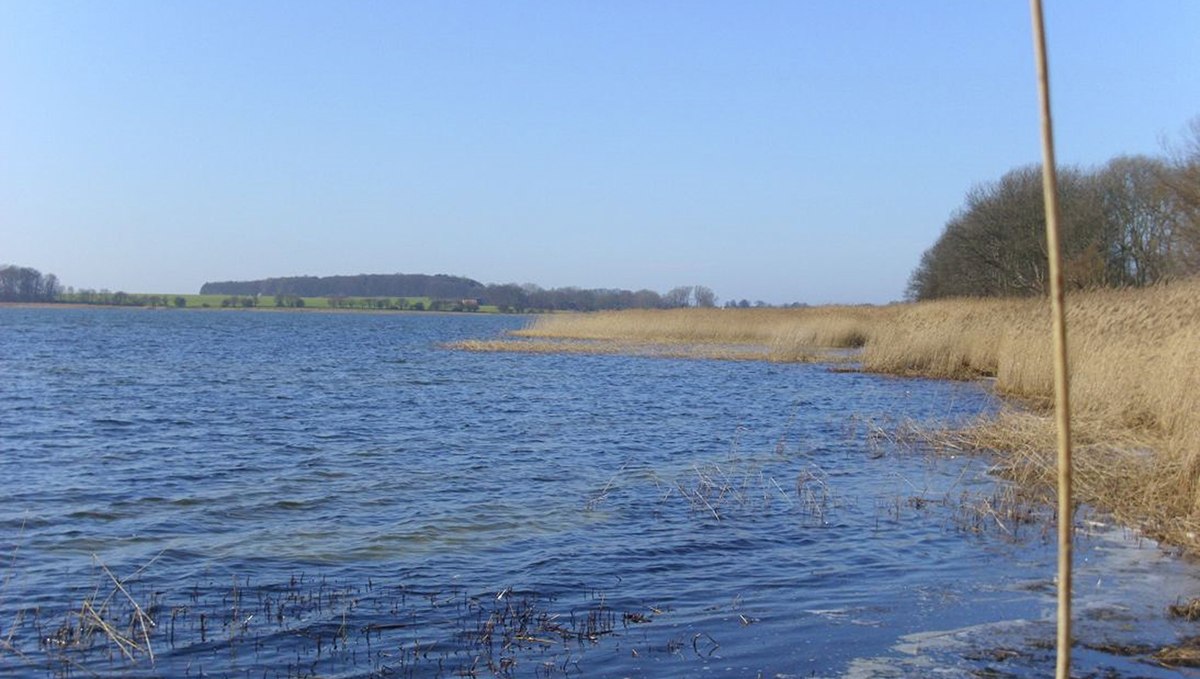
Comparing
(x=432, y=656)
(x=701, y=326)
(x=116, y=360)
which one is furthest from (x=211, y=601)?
(x=701, y=326)

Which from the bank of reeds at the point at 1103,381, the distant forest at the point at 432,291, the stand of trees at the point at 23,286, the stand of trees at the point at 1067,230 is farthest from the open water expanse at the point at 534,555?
the stand of trees at the point at 23,286

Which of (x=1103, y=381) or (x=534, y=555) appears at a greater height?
(x=1103, y=381)

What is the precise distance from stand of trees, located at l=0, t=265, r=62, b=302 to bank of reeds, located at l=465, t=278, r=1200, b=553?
145 metres

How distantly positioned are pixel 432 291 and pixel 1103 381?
530ft

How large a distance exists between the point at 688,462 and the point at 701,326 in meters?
36.3

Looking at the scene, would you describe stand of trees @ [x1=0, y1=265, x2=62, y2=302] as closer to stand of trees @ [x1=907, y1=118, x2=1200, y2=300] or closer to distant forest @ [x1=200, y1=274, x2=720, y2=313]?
distant forest @ [x1=200, y1=274, x2=720, y2=313]

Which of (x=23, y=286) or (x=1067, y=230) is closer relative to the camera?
(x=1067, y=230)

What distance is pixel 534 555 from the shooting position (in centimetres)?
944

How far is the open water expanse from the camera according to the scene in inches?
261

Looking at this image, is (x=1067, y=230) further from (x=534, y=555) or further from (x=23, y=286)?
(x=23, y=286)

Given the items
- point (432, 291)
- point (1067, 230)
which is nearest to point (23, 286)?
point (432, 291)

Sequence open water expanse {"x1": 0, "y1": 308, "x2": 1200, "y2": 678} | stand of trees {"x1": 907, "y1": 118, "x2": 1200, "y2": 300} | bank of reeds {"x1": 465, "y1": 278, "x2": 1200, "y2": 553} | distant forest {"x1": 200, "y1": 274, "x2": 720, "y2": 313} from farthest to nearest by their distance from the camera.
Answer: distant forest {"x1": 200, "y1": 274, "x2": 720, "y2": 313}, stand of trees {"x1": 907, "y1": 118, "x2": 1200, "y2": 300}, bank of reeds {"x1": 465, "y1": 278, "x2": 1200, "y2": 553}, open water expanse {"x1": 0, "y1": 308, "x2": 1200, "y2": 678}

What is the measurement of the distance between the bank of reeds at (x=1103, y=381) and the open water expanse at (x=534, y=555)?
764 millimetres

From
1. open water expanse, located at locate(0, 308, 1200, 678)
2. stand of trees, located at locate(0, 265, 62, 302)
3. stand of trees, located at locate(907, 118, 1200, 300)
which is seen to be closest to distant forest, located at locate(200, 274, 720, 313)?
stand of trees, located at locate(0, 265, 62, 302)
